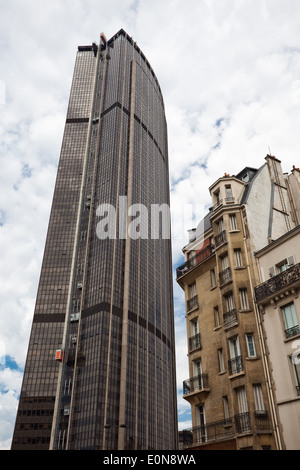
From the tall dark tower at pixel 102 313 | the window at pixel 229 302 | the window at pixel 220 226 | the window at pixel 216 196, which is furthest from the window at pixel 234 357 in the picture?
the tall dark tower at pixel 102 313

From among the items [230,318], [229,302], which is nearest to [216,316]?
[229,302]

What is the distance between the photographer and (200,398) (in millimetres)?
28594

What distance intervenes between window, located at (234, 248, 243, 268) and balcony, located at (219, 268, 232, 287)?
772 mm

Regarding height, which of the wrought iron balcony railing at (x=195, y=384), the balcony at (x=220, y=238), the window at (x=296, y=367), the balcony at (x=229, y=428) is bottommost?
the balcony at (x=229, y=428)

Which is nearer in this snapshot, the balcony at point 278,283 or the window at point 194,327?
the balcony at point 278,283

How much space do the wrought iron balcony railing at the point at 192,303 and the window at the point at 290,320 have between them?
848cm

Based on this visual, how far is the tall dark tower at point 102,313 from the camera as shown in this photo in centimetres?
12500

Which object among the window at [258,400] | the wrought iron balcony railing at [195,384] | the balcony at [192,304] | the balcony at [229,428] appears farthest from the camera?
the balcony at [192,304]

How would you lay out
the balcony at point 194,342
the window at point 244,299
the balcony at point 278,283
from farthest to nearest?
the balcony at point 194,342 → the window at point 244,299 → the balcony at point 278,283

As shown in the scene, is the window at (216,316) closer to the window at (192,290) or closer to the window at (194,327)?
the window at (194,327)

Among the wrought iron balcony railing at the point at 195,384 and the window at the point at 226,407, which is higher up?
the wrought iron balcony railing at the point at 195,384

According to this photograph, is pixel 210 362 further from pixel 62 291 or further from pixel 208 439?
pixel 62 291

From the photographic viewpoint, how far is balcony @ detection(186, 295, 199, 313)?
33.1m
